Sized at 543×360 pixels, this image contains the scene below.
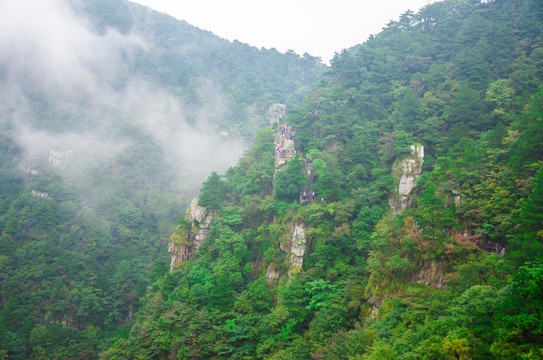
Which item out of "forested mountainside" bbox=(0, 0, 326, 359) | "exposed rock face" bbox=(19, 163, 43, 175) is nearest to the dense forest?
"forested mountainside" bbox=(0, 0, 326, 359)

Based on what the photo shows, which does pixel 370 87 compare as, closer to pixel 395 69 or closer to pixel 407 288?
pixel 395 69

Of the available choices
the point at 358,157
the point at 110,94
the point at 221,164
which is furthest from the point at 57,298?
the point at 110,94

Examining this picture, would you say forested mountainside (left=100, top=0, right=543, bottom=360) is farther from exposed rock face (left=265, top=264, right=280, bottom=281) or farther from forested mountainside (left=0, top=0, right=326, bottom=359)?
forested mountainside (left=0, top=0, right=326, bottom=359)

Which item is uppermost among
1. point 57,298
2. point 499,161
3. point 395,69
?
point 395,69

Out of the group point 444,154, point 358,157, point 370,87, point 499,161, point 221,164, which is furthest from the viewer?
point 221,164

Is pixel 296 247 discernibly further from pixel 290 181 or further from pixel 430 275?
pixel 430 275

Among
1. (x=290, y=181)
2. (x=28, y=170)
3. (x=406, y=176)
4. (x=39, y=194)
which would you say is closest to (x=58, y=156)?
(x=28, y=170)
